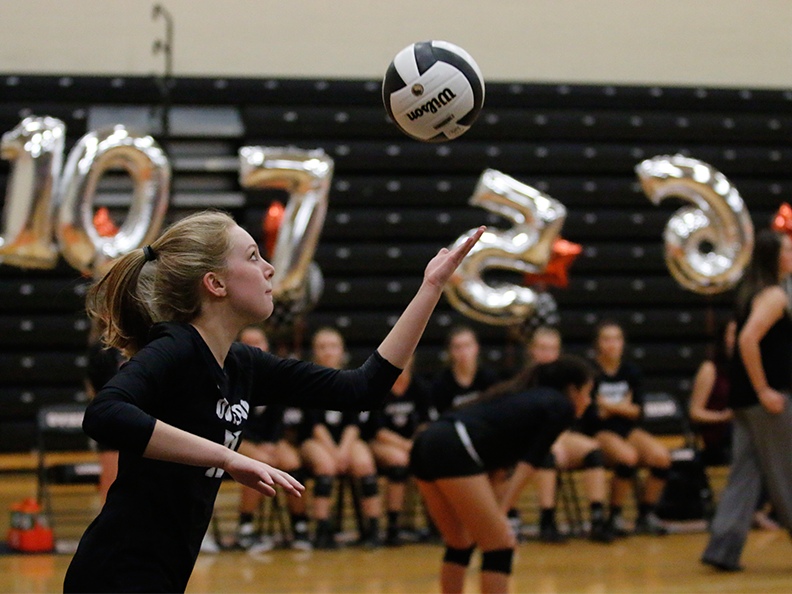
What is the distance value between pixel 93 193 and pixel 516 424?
3.56m

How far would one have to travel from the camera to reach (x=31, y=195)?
6.09 meters

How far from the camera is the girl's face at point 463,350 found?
21.5ft

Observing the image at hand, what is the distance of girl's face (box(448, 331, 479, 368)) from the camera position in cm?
656

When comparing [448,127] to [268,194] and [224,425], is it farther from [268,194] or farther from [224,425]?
[268,194]

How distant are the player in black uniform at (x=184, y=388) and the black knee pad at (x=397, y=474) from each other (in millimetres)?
4190

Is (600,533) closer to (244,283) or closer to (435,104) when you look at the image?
(435,104)

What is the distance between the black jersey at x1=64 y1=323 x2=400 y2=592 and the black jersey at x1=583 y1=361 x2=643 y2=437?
500 centimetres

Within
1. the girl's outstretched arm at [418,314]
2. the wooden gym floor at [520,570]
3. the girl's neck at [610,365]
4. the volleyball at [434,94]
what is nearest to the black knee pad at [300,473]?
the wooden gym floor at [520,570]

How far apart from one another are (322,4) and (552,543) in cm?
634

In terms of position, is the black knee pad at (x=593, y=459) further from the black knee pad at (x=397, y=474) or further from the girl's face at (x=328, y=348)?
the girl's face at (x=328, y=348)

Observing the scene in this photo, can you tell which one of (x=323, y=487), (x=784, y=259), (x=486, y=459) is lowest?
(x=323, y=487)

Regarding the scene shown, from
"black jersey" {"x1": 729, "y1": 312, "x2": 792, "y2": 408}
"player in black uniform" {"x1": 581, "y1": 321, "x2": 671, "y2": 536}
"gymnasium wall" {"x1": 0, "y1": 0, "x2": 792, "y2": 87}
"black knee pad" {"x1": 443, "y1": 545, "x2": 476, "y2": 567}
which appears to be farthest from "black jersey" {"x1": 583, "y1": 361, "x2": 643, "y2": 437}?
"gymnasium wall" {"x1": 0, "y1": 0, "x2": 792, "y2": 87}

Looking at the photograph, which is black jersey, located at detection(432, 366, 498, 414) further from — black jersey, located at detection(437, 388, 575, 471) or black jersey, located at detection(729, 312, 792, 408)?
black jersey, located at detection(437, 388, 575, 471)

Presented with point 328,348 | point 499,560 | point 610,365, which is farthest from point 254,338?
point 499,560
